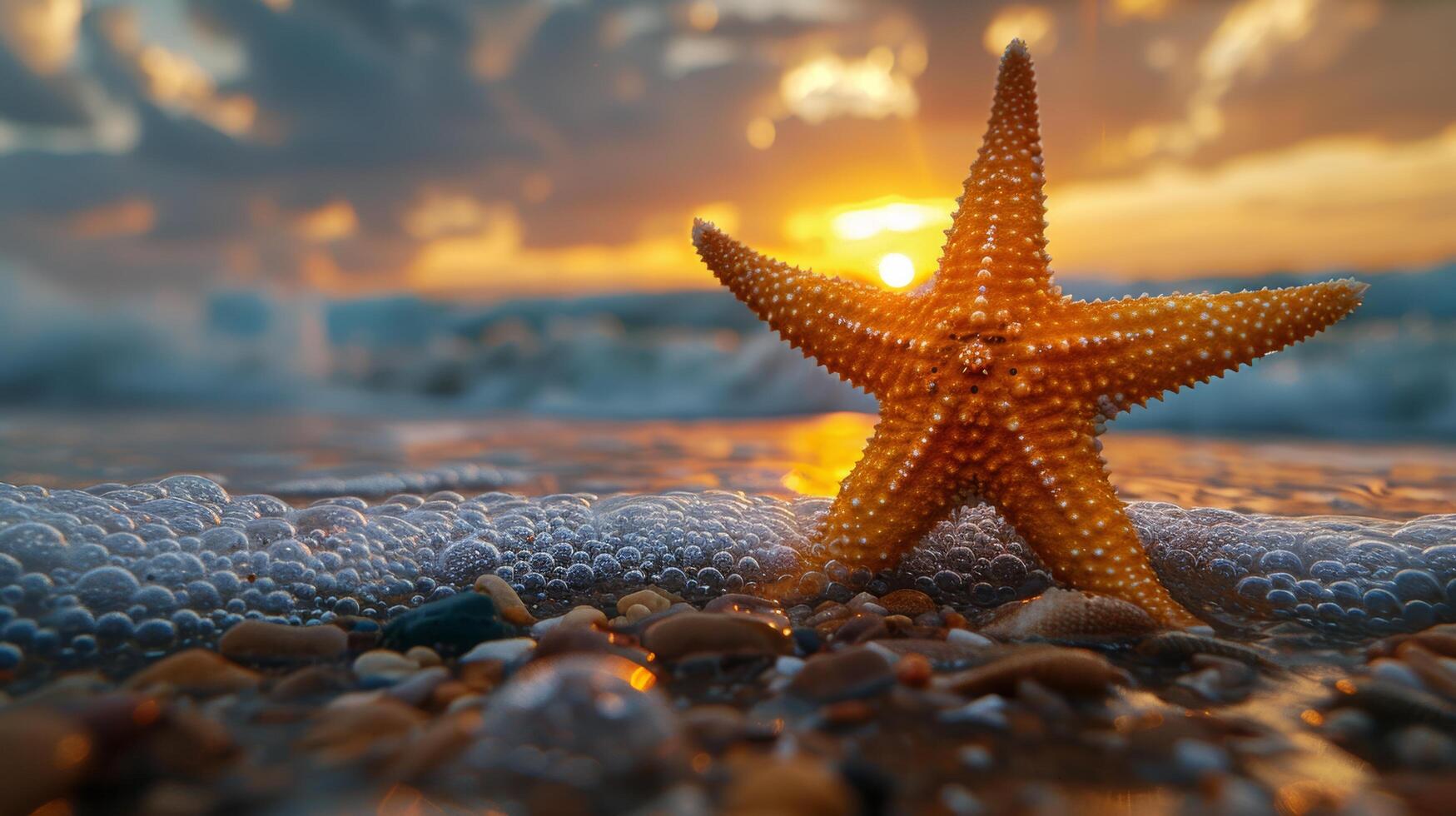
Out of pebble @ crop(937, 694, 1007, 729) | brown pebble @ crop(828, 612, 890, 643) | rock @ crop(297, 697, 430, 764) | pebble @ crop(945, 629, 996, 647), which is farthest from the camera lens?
brown pebble @ crop(828, 612, 890, 643)

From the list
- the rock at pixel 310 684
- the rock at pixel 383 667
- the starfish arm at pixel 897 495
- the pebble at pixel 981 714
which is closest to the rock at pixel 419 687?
the rock at pixel 383 667

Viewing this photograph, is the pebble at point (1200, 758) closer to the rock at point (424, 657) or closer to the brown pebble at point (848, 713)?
the brown pebble at point (848, 713)

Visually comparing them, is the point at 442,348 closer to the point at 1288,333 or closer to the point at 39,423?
the point at 39,423

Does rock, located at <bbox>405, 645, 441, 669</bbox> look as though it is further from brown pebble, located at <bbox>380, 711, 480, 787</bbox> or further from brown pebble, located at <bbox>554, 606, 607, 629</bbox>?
brown pebble, located at <bbox>380, 711, 480, 787</bbox>

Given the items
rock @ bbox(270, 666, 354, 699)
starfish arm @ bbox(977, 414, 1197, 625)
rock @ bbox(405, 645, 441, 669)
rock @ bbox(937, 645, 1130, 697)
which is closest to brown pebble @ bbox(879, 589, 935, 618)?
starfish arm @ bbox(977, 414, 1197, 625)

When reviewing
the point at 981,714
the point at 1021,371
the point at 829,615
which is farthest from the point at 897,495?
the point at 981,714

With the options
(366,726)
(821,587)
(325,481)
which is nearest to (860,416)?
(325,481)
